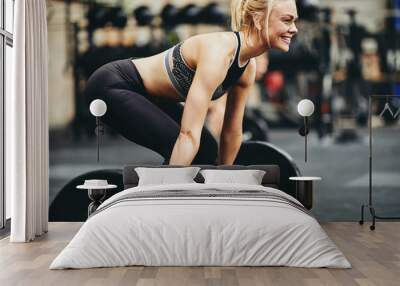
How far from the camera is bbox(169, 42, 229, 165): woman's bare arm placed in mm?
7340

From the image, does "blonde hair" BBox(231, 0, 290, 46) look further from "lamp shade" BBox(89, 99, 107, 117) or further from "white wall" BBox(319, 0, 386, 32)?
"lamp shade" BBox(89, 99, 107, 117)

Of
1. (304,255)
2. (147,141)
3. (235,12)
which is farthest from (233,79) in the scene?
(304,255)

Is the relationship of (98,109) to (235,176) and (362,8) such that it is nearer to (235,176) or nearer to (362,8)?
(235,176)

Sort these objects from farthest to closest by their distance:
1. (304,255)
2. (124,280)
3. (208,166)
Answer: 1. (208,166)
2. (304,255)
3. (124,280)

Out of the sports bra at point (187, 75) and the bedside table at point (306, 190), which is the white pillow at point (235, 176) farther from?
the sports bra at point (187, 75)

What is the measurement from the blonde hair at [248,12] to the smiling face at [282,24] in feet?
0.27

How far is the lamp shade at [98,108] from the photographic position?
7363mm

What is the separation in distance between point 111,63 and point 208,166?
187cm

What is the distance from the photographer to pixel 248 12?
746cm

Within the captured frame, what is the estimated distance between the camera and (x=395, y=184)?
24.8 ft

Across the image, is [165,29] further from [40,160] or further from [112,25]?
[40,160]

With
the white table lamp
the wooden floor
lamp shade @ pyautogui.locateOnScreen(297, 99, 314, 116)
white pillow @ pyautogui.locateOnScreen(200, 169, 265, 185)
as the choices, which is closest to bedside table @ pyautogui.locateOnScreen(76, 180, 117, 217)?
the white table lamp

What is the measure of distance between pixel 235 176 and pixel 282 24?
2.12 m

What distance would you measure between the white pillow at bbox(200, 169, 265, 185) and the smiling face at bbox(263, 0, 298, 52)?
1753 mm
